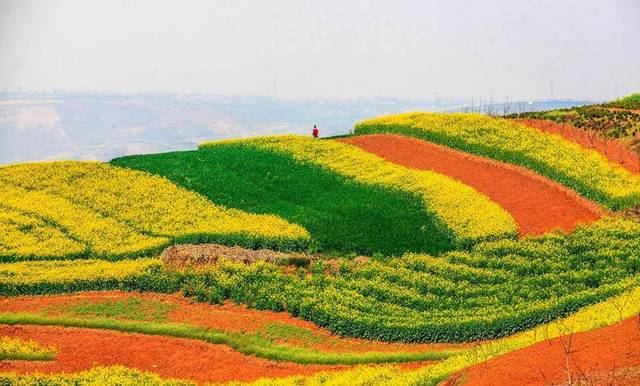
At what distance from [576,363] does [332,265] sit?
486 inches

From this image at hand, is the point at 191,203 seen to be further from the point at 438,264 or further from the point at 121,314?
the point at 438,264

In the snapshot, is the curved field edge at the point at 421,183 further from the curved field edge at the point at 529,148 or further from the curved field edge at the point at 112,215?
the curved field edge at the point at 112,215

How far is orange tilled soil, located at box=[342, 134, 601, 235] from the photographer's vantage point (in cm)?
2558

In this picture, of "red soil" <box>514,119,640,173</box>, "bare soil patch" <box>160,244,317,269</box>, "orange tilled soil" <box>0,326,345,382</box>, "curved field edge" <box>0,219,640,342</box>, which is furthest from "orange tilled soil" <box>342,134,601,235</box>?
"orange tilled soil" <box>0,326,345,382</box>

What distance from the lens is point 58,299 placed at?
22109mm

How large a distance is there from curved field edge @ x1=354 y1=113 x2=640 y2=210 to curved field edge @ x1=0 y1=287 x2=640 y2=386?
10770 millimetres

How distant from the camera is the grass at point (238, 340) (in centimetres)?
1747

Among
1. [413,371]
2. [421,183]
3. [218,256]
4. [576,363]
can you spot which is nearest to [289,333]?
[413,371]

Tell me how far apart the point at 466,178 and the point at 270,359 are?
15.0 m

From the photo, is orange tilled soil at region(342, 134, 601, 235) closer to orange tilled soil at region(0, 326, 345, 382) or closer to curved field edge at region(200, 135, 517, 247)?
curved field edge at region(200, 135, 517, 247)

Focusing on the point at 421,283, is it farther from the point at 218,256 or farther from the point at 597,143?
the point at 597,143

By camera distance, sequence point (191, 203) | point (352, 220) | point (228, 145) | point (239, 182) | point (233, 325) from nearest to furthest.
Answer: point (233, 325) < point (352, 220) < point (191, 203) < point (239, 182) < point (228, 145)

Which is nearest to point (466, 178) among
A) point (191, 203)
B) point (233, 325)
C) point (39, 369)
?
point (191, 203)

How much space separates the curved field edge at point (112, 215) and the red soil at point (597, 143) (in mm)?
13278
